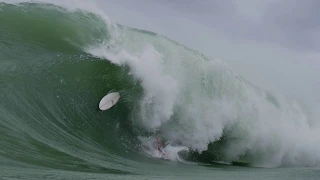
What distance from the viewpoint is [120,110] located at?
11602 mm

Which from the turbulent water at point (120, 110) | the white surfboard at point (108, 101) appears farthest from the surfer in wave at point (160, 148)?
the white surfboard at point (108, 101)

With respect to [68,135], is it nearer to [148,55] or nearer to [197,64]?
[148,55]

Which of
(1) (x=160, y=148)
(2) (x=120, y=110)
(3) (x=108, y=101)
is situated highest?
(3) (x=108, y=101)

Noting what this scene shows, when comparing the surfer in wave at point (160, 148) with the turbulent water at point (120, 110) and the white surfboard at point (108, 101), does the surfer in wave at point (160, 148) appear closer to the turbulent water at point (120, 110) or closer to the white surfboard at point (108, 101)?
the turbulent water at point (120, 110)

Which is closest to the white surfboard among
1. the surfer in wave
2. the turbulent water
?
the turbulent water

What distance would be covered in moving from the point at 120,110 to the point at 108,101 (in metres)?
0.46

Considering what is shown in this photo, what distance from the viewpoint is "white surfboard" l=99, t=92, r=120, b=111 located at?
37.1ft

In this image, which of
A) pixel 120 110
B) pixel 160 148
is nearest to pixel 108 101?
pixel 120 110

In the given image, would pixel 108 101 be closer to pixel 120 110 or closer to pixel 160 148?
pixel 120 110

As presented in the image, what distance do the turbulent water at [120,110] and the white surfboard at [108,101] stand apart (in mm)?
169

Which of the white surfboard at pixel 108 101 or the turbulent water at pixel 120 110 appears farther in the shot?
the white surfboard at pixel 108 101

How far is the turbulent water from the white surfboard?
0.17m

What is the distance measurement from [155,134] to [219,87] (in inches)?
156

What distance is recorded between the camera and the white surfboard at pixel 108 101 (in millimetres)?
11320
